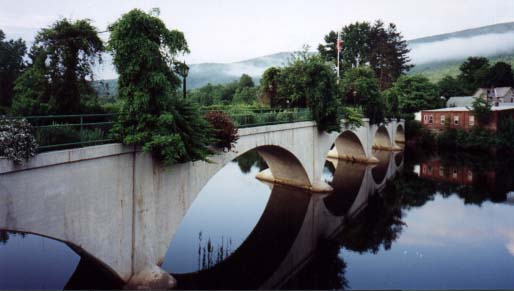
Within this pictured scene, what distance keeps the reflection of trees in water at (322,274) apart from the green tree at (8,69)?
11.7 m

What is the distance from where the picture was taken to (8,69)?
71.0 feet

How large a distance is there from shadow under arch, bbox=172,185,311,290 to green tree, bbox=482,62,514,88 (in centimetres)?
7594

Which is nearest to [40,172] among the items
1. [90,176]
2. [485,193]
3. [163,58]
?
[90,176]

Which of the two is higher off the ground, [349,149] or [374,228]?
[349,149]

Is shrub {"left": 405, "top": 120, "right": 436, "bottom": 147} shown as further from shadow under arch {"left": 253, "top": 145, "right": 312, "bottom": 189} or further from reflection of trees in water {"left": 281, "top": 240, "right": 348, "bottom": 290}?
reflection of trees in water {"left": 281, "top": 240, "right": 348, "bottom": 290}

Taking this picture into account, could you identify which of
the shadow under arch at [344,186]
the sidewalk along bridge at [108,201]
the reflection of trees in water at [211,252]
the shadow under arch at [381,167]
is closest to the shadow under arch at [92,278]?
the sidewalk along bridge at [108,201]

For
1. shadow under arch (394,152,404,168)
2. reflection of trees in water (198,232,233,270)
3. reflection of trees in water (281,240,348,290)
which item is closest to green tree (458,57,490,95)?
shadow under arch (394,152,404,168)

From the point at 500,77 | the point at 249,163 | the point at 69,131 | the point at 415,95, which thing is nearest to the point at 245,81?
the point at 415,95

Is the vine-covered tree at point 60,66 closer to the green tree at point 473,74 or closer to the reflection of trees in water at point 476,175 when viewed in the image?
the reflection of trees in water at point 476,175

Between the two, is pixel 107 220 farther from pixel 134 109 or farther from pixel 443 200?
pixel 443 200

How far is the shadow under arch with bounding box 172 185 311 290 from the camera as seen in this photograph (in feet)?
42.3

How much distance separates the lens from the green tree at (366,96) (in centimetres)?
3575

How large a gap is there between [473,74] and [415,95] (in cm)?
3488

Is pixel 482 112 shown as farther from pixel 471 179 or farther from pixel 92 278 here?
pixel 92 278
